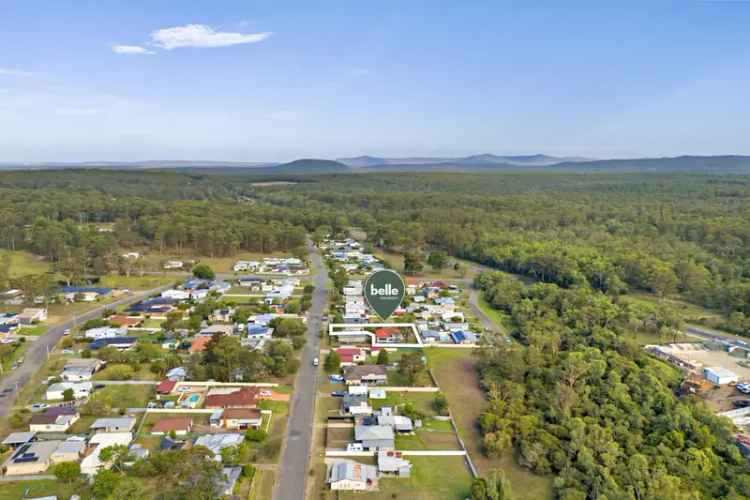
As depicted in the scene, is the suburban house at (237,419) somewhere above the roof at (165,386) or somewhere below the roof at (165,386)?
below

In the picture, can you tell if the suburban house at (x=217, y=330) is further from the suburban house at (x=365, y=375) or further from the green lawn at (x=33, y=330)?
the green lawn at (x=33, y=330)

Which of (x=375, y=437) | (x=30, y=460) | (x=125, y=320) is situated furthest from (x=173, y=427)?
(x=125, y=320)

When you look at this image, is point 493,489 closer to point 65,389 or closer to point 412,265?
point 65,389

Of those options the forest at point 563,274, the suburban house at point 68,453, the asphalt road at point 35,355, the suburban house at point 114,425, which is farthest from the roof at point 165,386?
the asphalt road at point 35,355

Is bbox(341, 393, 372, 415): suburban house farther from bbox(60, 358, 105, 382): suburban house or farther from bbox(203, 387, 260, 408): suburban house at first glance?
bbox(60, 358, 105, 382): suburban house

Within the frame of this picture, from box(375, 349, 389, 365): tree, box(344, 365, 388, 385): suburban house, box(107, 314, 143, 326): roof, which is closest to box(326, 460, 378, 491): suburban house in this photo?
box(344, 365, 388, 385): suburban house
